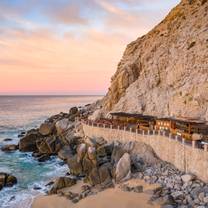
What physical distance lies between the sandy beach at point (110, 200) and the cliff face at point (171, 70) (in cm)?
1442

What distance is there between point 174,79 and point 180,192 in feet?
71.8

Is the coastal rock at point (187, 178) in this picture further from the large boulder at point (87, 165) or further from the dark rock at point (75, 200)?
the large boulder at point (87, 165)

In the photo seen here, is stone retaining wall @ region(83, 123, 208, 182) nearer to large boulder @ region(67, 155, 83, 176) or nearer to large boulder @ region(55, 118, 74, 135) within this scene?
large boulder @ region(67, 155, 83, 176)

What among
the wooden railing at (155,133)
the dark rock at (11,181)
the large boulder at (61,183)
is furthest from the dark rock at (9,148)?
the large boulder at (61,183)

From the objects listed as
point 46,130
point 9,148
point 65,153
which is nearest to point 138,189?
point 65,153

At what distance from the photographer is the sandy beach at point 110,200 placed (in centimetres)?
2270

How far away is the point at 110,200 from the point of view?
23828mm

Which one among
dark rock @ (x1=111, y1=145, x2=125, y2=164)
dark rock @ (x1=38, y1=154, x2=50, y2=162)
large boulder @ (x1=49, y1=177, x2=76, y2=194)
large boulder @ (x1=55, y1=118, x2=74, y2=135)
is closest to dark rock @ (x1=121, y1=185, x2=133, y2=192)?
dark rock @ (x1=111, y1=145, x2=125, y2=164)

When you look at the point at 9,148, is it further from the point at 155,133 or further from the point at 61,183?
the point at 155,133

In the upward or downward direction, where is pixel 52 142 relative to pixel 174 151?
downward

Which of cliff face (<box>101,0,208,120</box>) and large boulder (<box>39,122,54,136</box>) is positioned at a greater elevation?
cliff face (<box>101,0,208,120</box>)

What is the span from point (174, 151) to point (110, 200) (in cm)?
799

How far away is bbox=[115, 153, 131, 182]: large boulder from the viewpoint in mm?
27016

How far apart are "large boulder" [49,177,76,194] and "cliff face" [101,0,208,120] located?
17.1 m
